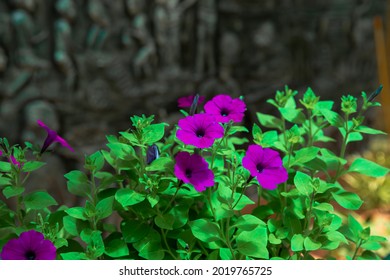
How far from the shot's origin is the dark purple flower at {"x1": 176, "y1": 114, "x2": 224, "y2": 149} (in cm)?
64

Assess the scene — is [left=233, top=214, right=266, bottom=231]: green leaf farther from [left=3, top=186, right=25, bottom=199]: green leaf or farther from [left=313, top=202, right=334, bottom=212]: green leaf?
[left=3, top=186, right=25, bottom=199]: green leaf

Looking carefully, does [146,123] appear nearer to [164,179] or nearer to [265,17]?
[164,179]

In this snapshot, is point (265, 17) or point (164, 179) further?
point (265, 17)

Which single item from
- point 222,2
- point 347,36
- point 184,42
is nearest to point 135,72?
point 184,42

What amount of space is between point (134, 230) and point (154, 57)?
2.22 m

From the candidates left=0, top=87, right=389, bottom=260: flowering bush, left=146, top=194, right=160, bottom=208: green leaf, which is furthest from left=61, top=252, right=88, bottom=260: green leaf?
left=146, top=194, right=160, bottom=208: green leaf

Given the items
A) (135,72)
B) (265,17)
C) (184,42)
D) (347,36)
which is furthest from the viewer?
(347,36)

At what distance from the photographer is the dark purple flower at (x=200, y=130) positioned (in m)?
0.64

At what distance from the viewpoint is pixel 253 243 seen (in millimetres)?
687

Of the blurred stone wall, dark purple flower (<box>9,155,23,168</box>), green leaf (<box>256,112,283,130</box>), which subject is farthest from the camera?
the blurred stone wall

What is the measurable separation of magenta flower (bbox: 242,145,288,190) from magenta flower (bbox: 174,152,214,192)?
5cm

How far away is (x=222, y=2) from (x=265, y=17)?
0.95 ft

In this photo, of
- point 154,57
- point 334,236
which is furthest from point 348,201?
point 154,57

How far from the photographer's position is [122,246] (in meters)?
0.70
